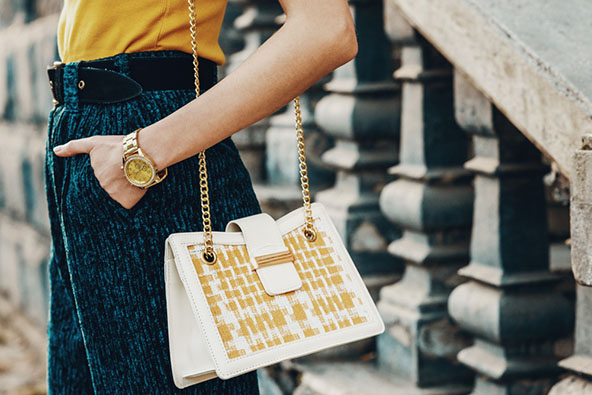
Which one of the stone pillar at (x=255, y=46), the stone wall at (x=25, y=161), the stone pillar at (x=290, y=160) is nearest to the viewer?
the stone pillar at (x=290, y=160)

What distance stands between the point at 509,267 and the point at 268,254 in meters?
0.80

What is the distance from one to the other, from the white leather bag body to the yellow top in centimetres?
32

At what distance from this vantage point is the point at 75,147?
1.63 m

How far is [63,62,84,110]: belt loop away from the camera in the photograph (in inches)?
66.3

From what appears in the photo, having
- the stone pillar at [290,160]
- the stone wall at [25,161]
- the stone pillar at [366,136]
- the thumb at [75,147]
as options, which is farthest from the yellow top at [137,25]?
the stone wall at [25,161]

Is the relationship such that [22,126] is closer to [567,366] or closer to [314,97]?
[314,97]

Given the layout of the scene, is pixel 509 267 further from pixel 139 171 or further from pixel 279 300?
pixel 139 171

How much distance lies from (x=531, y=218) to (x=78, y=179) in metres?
1.04

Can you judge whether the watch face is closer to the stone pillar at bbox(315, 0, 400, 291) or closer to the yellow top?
the yellow top

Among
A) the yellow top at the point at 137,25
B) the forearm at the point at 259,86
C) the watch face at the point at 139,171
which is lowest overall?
the watch face at the point at 139,171

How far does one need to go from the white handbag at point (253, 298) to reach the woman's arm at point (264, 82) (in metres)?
0.07

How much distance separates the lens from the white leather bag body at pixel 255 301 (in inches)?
60.4

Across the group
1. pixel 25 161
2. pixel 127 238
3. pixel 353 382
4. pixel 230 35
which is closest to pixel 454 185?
pixel 353 382

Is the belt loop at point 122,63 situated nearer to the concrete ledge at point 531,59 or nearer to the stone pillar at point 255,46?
the concrete ledge at point 531,59
